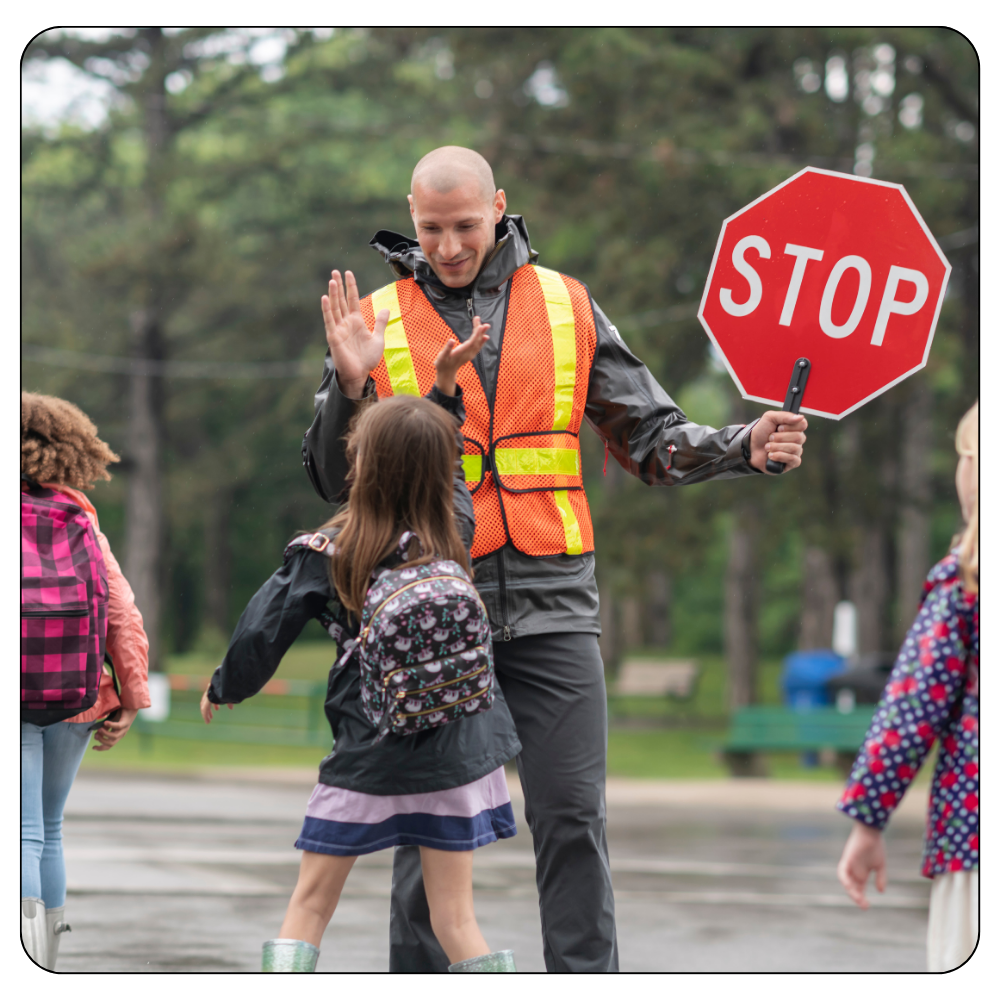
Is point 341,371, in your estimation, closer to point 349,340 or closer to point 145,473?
point 349,340

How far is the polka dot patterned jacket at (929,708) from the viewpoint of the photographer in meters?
3.06

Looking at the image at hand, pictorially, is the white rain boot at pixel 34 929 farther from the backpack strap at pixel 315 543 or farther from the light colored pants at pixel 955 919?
the light colored pants at pixel 955 919

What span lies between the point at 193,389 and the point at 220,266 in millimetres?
4654

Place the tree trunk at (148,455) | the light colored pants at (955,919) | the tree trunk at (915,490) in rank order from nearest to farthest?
1. the light colored pants at (955,919)
2. the tree trunk at (915,490)
3. the tree trunk at (148,455)

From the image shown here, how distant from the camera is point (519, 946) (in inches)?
232

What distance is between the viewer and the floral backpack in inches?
136

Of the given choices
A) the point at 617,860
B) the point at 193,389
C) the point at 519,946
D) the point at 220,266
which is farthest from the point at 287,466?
the point at 519,946

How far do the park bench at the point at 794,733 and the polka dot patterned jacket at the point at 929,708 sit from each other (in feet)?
40.4

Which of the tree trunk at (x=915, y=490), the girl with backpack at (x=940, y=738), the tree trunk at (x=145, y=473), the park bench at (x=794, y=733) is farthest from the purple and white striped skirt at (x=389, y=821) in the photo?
the tree trunk at (x=145, y=473)

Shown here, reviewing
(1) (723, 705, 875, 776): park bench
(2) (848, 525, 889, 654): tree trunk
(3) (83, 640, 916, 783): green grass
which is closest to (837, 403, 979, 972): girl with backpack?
(1) (723, 705, 875, 776): park bench

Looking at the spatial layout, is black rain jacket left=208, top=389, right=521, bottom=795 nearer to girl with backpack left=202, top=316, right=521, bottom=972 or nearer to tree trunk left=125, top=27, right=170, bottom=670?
girl with backpack left=202, top=316, right=521, bottom=972

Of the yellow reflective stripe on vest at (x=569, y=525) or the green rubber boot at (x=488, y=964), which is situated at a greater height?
the yellow reflective stripe on vest at (x=569, y=525)

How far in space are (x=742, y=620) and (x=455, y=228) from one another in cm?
1869

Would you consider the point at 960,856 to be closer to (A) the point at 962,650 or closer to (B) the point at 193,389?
(A) the point at 962,650
